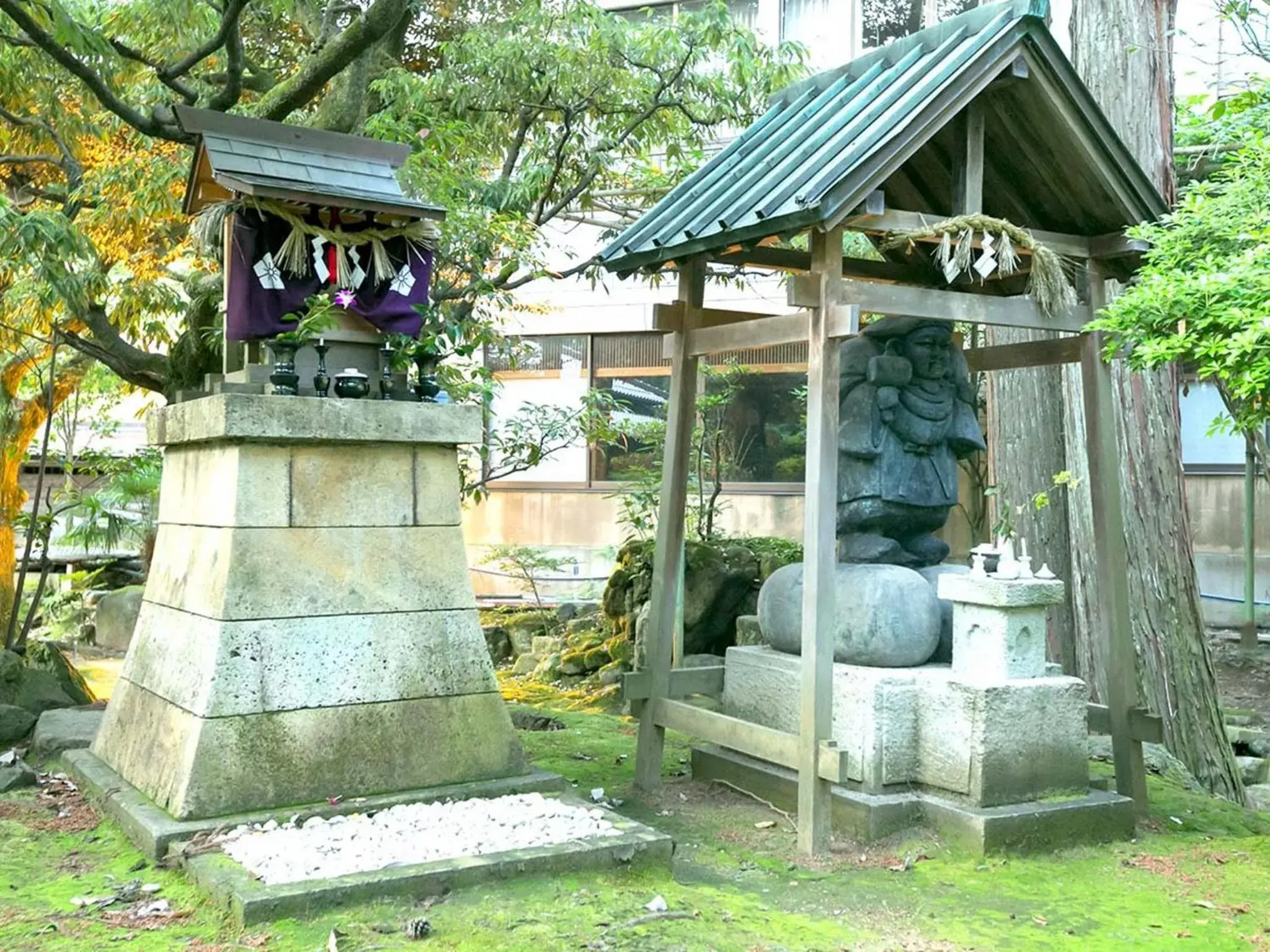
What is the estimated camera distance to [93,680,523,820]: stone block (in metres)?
5.81

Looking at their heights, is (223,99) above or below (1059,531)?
above

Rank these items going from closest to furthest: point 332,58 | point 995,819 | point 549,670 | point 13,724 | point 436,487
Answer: point 995,819
point 436,487
point 13,724
point 332,58
point 549,670

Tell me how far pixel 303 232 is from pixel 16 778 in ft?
12.1

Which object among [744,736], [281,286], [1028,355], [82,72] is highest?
[82,72]

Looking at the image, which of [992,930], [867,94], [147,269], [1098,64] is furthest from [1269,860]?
[147,269]

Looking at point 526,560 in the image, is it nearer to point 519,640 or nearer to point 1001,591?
point 519,640

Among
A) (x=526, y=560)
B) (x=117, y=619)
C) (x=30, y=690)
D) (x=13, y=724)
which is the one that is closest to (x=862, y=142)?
(x=13, y=724)

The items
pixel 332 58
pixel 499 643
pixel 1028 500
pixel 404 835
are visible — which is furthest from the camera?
pixel 499 643

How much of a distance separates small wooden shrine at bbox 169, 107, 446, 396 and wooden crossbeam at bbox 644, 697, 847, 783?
110 inches

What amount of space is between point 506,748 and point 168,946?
2.34 metres

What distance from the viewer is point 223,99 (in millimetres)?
8367

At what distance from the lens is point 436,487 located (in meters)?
6.77

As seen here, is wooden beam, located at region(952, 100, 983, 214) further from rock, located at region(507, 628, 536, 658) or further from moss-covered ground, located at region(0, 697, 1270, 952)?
rock, located at region(507, 628, 536, 658)

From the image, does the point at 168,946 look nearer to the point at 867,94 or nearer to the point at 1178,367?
the point at 867,94
